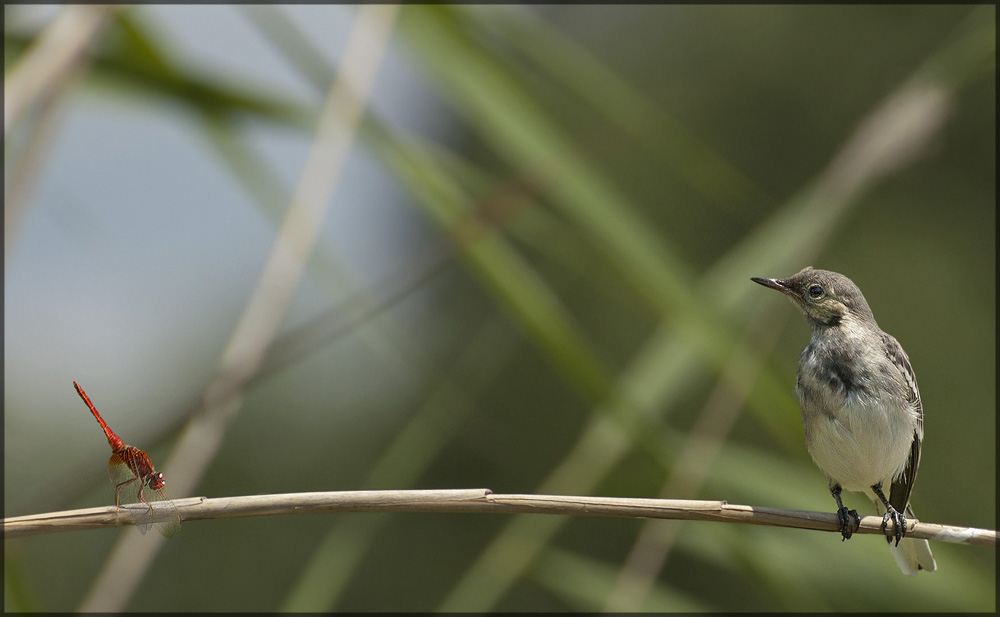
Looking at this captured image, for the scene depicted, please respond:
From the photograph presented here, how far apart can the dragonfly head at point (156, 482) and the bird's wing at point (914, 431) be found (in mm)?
1537

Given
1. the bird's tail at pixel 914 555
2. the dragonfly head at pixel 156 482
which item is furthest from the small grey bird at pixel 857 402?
the dragonfly head at pixel 156 482

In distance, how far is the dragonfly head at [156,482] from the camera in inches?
34.2

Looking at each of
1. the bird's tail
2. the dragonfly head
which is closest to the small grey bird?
the bird's tail

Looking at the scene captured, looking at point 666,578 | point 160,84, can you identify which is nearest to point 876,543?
point 160,84

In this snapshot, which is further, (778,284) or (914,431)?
(914,431)

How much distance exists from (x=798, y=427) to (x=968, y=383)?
11.0 metres

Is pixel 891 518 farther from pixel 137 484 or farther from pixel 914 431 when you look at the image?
pixel 137 484

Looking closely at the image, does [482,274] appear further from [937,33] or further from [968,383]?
[937,33]

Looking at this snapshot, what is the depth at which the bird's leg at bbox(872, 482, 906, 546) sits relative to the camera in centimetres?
139

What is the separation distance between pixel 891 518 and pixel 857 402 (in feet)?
0.82

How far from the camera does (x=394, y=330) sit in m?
2.25

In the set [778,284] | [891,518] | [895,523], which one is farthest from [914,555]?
[778,284]

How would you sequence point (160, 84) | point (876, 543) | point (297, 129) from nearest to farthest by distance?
point (160, 84), point (297, 129), point (876, 543)

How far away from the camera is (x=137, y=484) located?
0.86 metres
